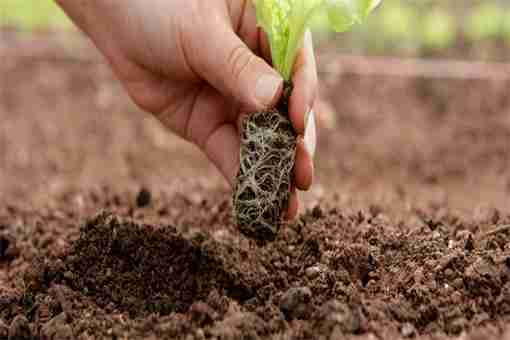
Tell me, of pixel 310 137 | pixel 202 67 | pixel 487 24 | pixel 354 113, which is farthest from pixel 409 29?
pixel 202 67

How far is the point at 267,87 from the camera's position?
8.32 feet

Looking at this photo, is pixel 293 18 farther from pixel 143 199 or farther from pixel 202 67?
pixel 143 199

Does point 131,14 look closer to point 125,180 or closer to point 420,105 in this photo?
point 125,180

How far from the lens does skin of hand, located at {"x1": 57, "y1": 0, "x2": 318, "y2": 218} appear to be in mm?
2605

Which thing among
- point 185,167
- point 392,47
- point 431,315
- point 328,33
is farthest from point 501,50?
point 431,315

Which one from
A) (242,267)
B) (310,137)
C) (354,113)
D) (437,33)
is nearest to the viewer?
(242,267)

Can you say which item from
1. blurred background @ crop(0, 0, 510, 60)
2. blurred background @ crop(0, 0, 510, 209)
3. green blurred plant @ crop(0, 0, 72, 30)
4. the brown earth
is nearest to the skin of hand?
the brown earth

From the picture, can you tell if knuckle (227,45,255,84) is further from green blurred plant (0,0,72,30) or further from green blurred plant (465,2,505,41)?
green blurred plant (0,0,72,30)

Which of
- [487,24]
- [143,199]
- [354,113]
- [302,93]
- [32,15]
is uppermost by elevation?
[302,93]

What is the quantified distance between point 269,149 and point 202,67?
17.9 inches

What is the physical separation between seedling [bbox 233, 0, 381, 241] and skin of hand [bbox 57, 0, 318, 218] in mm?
57

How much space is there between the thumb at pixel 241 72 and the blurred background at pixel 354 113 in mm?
1434

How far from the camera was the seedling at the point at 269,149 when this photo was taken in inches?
102

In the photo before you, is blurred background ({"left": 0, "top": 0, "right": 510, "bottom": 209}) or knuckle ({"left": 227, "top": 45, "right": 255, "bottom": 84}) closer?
knuckle ({"left": 227, "top": 45, "right": 255, "bottom": 84})
